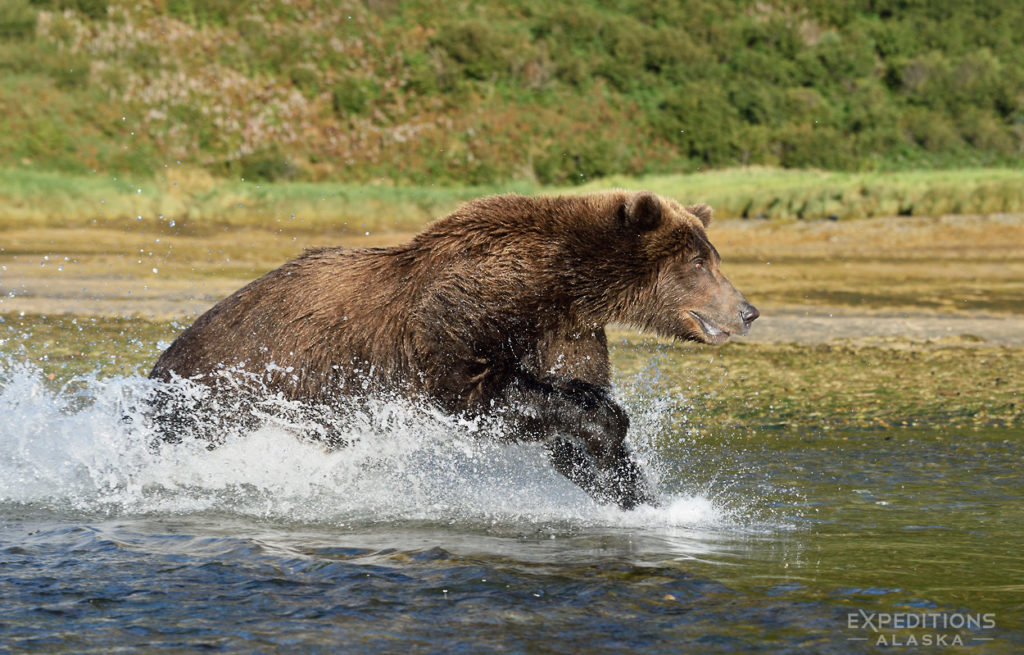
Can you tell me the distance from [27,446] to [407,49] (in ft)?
82.5

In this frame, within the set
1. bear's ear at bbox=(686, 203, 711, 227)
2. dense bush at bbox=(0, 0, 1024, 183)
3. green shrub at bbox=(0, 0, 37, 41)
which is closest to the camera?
bear's ear at bbox=(686, 203, 711, 227)

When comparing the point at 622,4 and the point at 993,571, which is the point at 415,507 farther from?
the point at 622,4

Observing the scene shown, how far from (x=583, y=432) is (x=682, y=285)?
955 millimetres

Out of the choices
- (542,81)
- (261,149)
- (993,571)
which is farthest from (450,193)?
(993,571)

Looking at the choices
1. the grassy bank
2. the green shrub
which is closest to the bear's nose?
the grassy bank

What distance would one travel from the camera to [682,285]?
634 centimetres

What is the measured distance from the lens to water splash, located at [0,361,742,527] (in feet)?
20.2

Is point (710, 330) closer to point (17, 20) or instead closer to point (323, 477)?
point (323, 477)

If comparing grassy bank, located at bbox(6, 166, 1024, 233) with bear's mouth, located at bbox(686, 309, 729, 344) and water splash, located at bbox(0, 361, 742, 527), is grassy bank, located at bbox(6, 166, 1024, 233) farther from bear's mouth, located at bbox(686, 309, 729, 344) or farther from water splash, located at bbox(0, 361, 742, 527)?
bear's mouth, located at bbox(686, 309, 729, 344)

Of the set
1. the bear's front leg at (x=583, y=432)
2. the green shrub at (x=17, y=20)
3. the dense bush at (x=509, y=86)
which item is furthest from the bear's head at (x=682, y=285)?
the green shrub at (x=17, y=20)

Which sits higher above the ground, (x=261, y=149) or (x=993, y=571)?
(x=261, y=149)

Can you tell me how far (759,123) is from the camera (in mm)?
29422

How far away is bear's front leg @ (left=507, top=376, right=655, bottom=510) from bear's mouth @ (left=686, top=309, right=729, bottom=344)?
0.65 meters

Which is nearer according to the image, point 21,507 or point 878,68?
point 21,507
